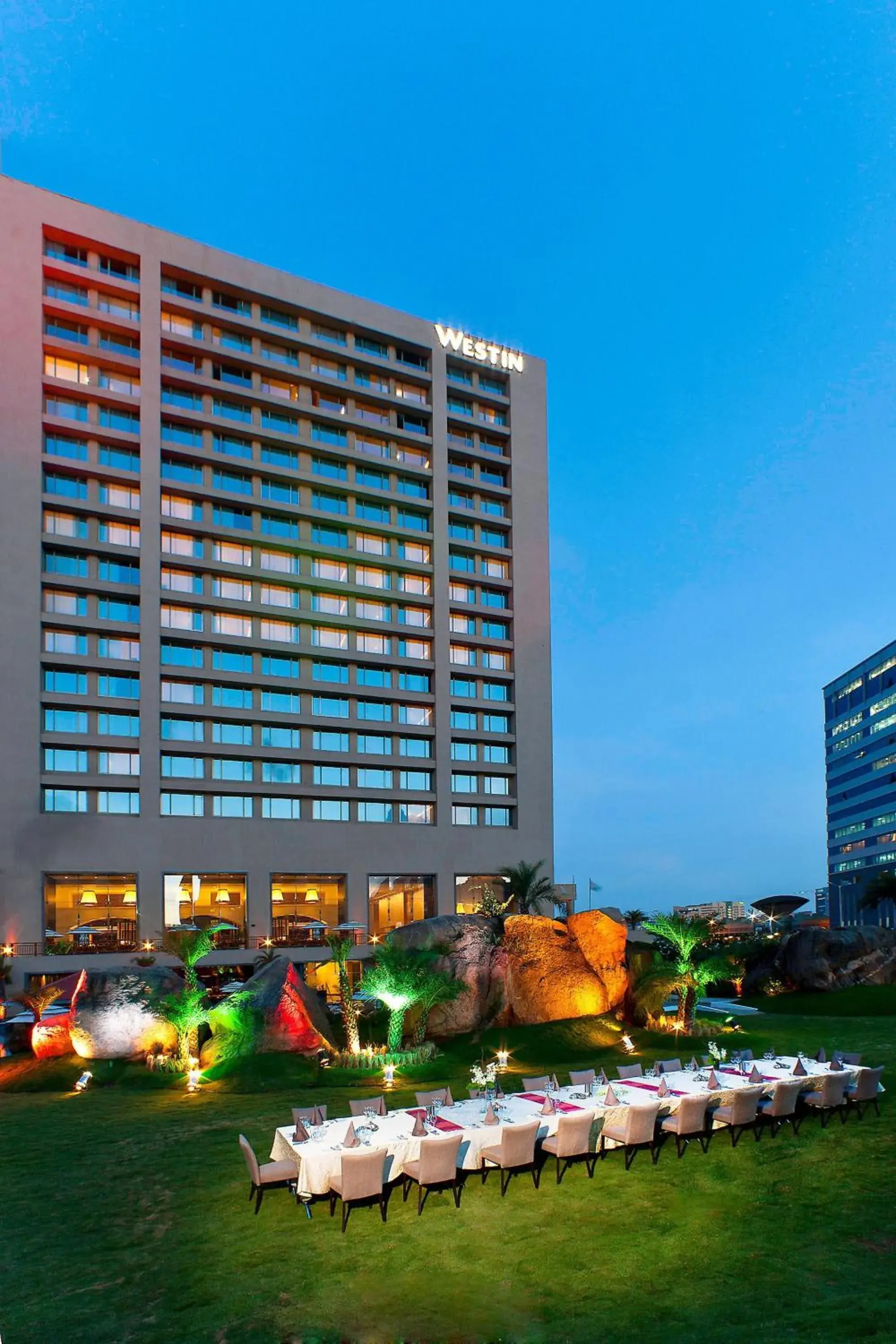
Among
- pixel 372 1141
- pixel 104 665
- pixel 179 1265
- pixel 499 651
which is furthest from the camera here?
pixel 499 651

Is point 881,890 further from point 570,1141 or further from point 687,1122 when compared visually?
point 570,1141

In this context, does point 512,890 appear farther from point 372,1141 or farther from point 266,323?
point 372,1141

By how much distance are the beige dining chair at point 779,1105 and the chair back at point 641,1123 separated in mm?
2656

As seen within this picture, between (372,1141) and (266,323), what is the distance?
65549mm

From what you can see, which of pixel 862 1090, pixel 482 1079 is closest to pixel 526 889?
pixel 862 1090

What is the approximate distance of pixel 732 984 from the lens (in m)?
48.2

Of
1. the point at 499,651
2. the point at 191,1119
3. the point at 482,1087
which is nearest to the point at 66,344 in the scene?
the point at 499,651

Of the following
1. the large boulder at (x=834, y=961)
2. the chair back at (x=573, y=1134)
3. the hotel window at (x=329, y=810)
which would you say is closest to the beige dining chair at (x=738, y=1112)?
the chair back at (x=573, y=1134)

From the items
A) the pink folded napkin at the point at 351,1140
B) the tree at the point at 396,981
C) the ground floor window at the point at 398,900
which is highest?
the pink folded napkin at the point at 351,1140

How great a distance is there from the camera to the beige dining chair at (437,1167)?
13.2m

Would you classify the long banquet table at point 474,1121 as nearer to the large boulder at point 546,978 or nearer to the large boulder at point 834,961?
the large boulder at point 546,978

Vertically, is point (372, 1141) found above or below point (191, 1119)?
above

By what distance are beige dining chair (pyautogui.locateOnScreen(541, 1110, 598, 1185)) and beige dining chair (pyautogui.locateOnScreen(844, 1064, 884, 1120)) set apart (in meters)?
5.93

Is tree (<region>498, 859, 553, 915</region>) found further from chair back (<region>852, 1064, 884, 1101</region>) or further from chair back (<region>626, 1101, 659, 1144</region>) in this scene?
chair back (<region>626, 1101, 659, 1144</region>)
